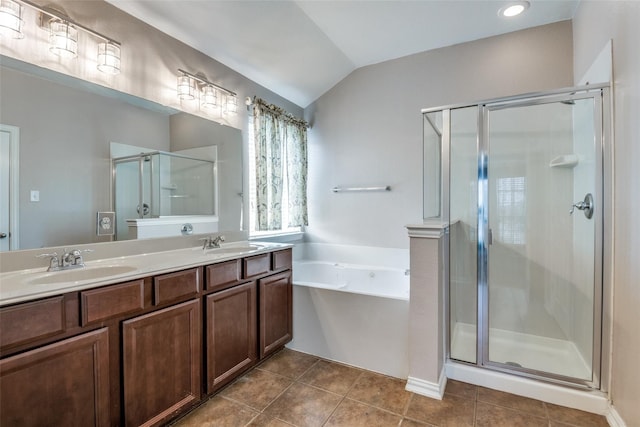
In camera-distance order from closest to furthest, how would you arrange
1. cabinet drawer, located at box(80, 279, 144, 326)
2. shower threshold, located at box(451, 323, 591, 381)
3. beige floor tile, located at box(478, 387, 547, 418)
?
cabinet drawer, located at box(80, 279, 144, 326)
beige floor tile, located at box(478, 387, 547, 418)
shower threshold, located at box(451, 323, 591, 381)

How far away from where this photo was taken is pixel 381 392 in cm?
187

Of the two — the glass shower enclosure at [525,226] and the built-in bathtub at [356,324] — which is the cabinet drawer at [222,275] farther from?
the glass shower enclosure at [525,226]

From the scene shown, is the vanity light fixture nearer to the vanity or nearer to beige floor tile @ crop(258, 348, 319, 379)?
the vanity

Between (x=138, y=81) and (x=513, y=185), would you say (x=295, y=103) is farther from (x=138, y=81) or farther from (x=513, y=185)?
(x=513, y=185)

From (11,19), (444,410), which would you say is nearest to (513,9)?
(444,410)

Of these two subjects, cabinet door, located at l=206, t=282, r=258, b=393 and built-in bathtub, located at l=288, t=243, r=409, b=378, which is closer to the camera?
cabinet door, located at l=206, t=282, r=258, b=393

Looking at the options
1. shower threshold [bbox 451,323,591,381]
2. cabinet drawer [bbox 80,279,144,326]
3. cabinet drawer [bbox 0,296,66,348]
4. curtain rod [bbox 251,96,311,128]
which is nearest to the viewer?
cabinet drawer [bbox 0,296,66,348]

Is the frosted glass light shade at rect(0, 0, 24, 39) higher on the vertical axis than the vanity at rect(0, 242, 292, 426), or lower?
higher

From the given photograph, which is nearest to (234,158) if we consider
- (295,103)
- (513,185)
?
(295,103)

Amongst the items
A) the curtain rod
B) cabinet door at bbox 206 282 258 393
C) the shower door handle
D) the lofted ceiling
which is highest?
the lofted ceiling

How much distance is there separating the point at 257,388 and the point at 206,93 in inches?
86.1

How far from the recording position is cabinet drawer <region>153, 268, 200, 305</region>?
1.48 metres

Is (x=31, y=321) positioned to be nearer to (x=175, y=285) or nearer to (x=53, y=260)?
(x=53, y=260)

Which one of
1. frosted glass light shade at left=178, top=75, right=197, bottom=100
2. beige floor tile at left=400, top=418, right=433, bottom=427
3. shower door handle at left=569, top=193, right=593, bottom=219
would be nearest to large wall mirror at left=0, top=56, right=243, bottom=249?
frosted glass light shade at left=178, top=75, right=197, bottom=100
